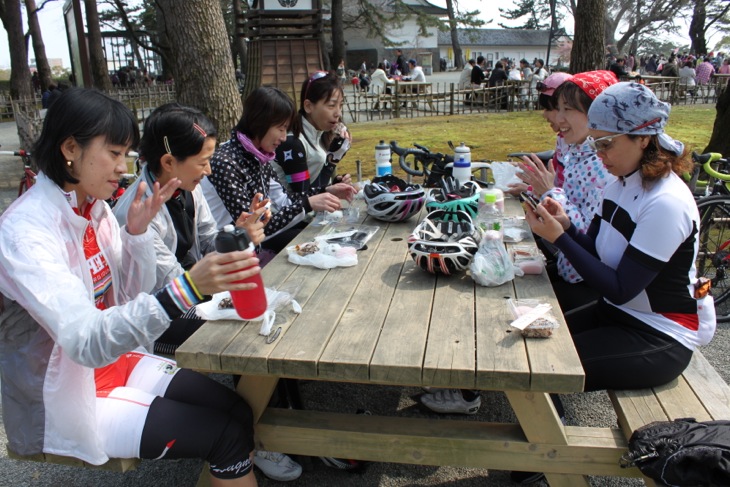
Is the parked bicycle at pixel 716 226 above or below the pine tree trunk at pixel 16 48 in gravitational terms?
below

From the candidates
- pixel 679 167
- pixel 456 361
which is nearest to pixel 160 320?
pixel 456 361

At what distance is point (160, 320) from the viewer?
174cm

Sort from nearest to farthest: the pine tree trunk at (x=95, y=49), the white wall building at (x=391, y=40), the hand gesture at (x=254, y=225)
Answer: the hand gesture at (x=254, y=225)
the pine tree trunk at (x=95, y=49)
the white wall building at (x=391, y=40)

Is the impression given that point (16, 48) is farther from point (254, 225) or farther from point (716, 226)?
point (716, 226)

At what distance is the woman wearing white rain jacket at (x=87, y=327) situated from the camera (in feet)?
5.63

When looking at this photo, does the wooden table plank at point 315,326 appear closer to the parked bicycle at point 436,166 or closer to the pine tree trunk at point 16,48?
the parked bicycle at point 436,166

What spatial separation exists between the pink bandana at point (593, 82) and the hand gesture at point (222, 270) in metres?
2.27

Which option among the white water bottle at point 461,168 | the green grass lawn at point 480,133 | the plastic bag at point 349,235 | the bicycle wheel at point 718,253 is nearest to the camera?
the plastic bag at point 349,235

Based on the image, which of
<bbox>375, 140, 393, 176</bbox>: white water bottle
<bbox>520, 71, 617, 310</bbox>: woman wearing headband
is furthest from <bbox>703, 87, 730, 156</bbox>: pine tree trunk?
<bbox>375, 140, 393, 176</bbox>: white water bottle

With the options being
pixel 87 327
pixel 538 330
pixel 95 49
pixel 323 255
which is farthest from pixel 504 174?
pixel 95 49

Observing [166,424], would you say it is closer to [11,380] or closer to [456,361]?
[11,380]

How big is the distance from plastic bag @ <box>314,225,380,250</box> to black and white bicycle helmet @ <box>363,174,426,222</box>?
105 millimetres

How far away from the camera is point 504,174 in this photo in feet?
13.9

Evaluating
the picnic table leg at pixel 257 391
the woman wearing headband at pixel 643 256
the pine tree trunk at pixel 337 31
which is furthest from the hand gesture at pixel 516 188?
the pine tree trunk at pixel 337 31
